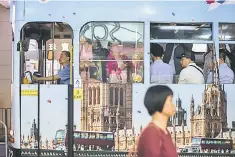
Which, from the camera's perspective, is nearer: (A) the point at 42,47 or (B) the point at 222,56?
(B) the point at 222,56

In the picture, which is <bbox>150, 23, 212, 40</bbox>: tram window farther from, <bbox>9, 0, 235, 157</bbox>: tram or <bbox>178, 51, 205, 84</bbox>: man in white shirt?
<bbox>178, 51, 205, 84</bbox>: man in white shirt

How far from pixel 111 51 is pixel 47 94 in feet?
3.51

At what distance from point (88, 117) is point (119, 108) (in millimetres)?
444

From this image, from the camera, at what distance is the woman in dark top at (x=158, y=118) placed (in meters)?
6.21

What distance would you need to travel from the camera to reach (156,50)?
642 cm

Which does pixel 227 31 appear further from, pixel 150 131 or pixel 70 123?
pixel 70 123

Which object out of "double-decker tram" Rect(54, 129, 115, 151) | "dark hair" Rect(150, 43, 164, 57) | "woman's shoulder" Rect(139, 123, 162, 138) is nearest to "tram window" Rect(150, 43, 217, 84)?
"dark hair" Rect(150, 43, 164, 57)

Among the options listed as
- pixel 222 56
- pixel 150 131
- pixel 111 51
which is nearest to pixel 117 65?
pixel 111 51

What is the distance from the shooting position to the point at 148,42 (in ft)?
20.8

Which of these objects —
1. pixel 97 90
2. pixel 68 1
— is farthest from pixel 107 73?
pixel 68 1

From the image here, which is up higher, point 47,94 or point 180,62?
point 180,62

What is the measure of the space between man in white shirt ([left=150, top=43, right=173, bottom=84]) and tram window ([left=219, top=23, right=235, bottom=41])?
0.86 m

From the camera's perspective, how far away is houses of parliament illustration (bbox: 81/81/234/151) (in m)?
6.30

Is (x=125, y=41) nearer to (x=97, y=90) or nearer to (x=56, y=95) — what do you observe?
(x=97, y=90)
